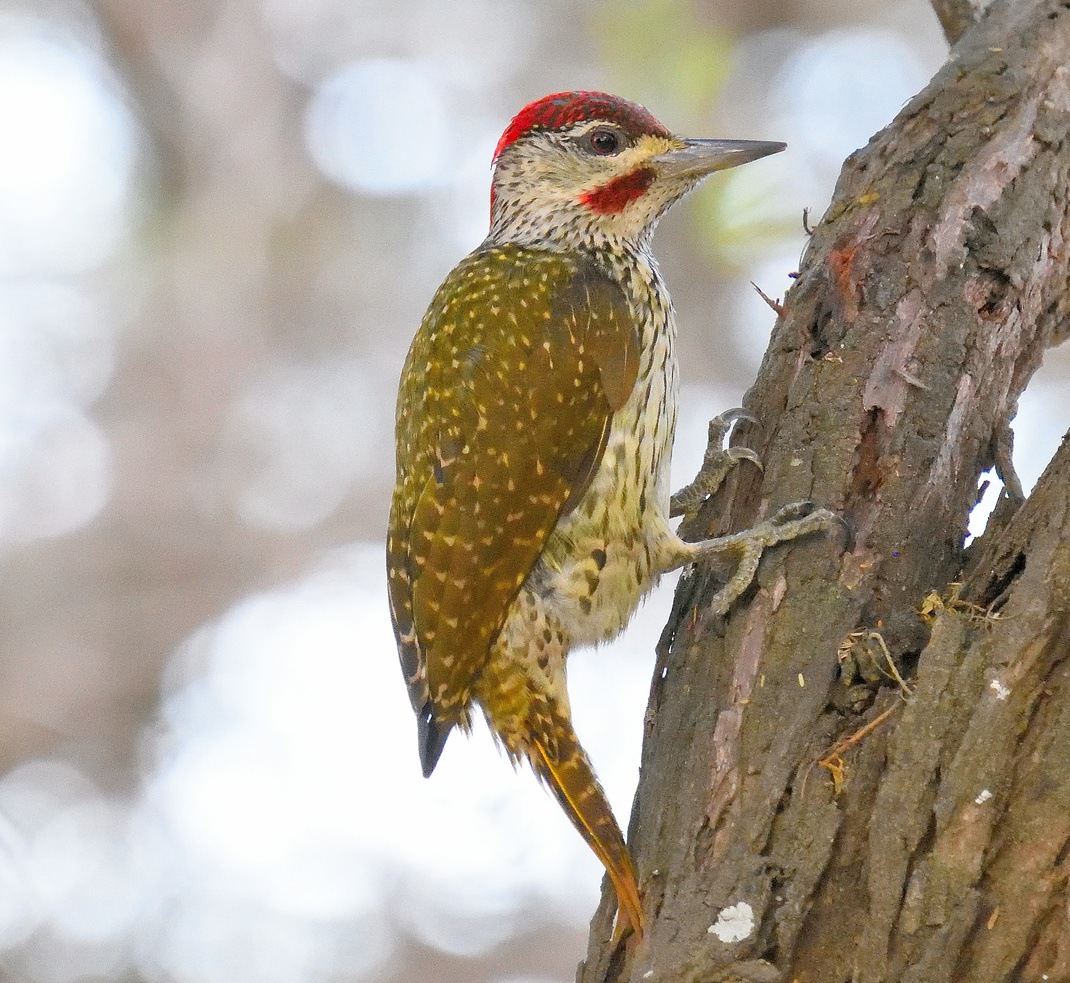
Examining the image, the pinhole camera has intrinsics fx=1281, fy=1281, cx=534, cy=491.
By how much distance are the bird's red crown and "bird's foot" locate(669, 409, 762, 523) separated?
1.09 metres

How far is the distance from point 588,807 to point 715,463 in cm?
88

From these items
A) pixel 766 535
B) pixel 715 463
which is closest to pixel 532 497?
pixel 715 463

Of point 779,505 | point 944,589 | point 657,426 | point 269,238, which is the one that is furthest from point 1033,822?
point 269,238

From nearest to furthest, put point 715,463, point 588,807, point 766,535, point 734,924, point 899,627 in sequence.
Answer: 1. point 734,924
2. point 899,627
3. point 766,535
4. point 588,807
5. point 715,463

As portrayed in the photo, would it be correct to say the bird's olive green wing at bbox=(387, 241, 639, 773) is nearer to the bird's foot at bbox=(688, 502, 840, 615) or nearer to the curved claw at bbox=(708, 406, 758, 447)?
the curved claw at bbox=(708, 406, 758, 447)

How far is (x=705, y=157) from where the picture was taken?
3736 mm

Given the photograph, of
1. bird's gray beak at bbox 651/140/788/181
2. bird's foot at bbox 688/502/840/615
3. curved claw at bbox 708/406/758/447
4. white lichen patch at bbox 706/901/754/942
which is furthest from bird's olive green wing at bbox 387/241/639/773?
white lichen patch at bbox 706/901/754/942

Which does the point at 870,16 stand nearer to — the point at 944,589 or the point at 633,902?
the point at 944,589

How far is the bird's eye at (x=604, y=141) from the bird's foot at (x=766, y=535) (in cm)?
160

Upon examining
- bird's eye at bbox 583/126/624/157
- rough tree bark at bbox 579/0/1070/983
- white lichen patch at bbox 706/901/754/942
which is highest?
bird's eye at bbox 583/126/624/157

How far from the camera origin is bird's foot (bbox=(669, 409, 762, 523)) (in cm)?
292

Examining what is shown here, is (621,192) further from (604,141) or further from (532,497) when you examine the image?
(532,497)

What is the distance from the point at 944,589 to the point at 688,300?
17.5 ft

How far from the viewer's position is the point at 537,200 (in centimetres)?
397
